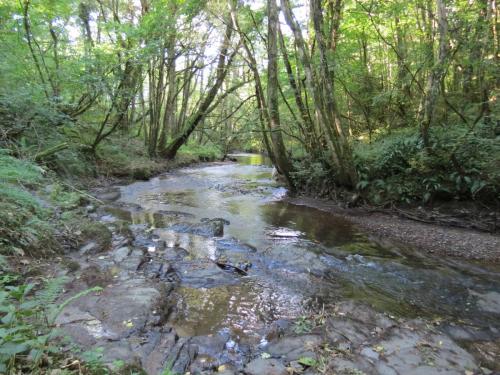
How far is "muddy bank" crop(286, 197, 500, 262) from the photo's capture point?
6.16 m

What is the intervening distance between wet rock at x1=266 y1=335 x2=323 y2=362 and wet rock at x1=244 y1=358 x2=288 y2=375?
0.14m

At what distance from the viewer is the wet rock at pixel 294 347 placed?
314cm

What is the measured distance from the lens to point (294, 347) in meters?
3.26

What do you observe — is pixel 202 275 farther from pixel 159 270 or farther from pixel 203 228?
pixel 203 228

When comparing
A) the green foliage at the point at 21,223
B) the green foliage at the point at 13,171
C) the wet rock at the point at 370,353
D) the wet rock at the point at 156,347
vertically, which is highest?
the green foliage at the point at 13,171

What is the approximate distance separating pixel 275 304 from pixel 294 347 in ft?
3.15

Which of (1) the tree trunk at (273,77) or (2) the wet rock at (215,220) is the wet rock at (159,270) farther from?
(1) the tree trunk at (273,77)

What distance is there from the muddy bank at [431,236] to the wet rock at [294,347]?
408cm

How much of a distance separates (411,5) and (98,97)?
432 inches

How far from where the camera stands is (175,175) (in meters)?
16.2

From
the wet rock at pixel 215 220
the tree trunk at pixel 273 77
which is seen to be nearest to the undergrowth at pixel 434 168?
the tree trunk at pixel 273 77

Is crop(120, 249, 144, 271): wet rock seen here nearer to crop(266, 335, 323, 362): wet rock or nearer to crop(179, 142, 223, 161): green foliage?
crop(266, 335, 323, 362): wet rock

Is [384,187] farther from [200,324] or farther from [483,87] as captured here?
[200,324]

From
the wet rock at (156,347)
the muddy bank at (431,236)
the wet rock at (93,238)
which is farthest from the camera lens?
the muddy bank at (431,236)
